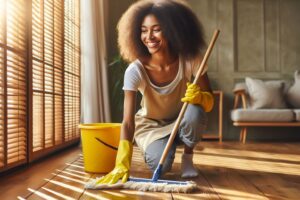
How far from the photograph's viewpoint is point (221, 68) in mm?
4930

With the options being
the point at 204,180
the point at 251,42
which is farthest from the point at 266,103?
the point at 204,180

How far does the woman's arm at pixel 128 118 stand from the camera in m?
1.81

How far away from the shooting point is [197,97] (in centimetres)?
185

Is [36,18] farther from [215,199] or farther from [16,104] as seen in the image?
[215,199]

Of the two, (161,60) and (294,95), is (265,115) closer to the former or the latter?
(294,95)

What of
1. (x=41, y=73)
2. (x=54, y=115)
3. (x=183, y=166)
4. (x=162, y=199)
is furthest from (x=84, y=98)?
(x=162, y=199)

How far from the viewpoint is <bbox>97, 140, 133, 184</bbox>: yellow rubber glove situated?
5.37 ft

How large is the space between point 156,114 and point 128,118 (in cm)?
23

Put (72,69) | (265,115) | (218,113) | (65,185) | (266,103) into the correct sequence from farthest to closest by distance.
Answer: (218,113)
(266,103)
(265,115)
(72,69)
(65,185)

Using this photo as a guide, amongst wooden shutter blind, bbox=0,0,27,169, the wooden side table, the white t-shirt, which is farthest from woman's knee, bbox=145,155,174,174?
the wooden side table

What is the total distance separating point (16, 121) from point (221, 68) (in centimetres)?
333

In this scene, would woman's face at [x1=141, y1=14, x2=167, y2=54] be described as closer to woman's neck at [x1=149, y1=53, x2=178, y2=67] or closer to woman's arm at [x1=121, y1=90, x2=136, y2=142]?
woman's neck at [x1=149, y1=53, x2=178, y2=67]

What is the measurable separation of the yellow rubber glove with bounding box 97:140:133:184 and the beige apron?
0.84ft

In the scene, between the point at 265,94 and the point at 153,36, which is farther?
the point at 265,94
